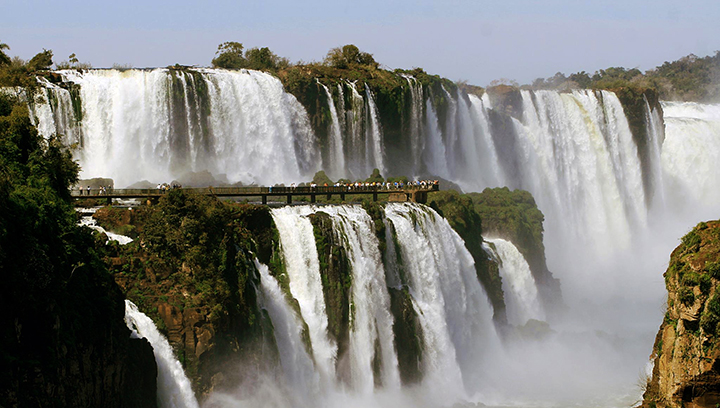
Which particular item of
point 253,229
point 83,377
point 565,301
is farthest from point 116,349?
point 565,301

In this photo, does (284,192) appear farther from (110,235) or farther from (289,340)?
(110,235)

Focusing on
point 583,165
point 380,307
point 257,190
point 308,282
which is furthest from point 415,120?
point 308,282

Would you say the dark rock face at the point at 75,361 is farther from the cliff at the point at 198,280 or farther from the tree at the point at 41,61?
the tree at the point at 41,61

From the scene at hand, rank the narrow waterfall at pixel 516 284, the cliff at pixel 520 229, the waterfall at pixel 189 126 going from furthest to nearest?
1. the cliff at pixel 520 229
2. the narrow waterfall at pixel 516 284
3. the waterfall at pixel 189 126

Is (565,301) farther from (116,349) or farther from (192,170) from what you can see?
(116,349)

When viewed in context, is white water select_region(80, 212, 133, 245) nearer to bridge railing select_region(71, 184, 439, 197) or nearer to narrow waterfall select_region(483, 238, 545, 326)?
bridge railing select_region(71, 184, 439, 197)

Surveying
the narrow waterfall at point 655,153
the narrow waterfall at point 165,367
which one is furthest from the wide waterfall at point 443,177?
the narrow waterfall at point 165,367
